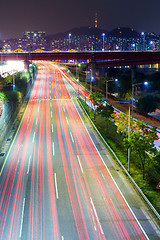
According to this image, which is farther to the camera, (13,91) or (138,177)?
(13,91)

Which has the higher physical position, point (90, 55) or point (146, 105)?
point (90, 55)

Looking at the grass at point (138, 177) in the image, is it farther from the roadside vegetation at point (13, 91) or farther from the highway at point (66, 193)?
the roadside vegetation at point (13, 91)

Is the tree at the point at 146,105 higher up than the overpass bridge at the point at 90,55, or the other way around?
the overpass bridge at the point at 90,55

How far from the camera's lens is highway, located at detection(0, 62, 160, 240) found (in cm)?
1802

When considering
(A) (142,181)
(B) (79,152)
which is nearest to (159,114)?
(B) (79,152)

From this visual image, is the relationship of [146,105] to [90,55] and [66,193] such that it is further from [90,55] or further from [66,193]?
[90,55]

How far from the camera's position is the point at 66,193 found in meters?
23.0

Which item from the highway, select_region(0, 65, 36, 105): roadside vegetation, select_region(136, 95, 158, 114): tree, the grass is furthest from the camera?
select_region(0, 65, 36, 105): roadside vegetation

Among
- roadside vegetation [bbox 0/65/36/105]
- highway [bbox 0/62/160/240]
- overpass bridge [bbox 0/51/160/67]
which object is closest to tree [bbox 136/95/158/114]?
highway [bbox 0/62/160/240]

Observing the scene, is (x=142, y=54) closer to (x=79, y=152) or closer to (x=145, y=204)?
(x=79, y=152)

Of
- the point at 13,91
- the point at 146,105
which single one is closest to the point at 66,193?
the point at 146,105

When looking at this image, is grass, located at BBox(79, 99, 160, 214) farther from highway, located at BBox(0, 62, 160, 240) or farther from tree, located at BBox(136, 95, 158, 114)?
tree, located at BBox(136, 95, 158, 114)

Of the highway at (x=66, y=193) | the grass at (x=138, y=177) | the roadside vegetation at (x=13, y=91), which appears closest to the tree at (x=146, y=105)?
the grass at (x=138, y=177)

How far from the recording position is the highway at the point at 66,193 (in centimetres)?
1802
